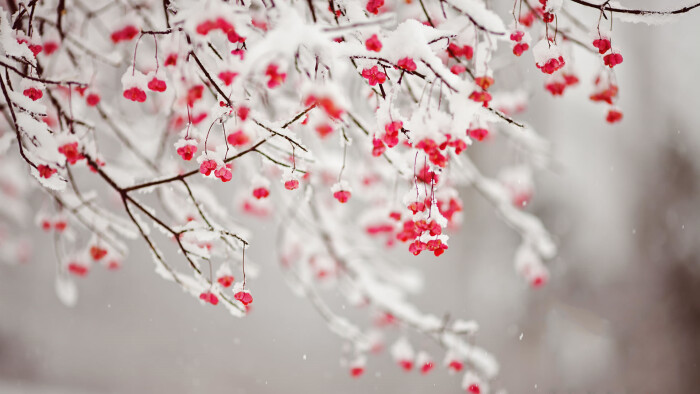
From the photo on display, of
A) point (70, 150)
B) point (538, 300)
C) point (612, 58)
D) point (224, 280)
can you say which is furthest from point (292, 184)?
point (538, 300)

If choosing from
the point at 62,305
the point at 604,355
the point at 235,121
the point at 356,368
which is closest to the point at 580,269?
the point at 604,355

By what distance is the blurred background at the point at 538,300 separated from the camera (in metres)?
6.37

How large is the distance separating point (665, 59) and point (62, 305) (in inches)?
384

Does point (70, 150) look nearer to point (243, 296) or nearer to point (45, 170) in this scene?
point (45, 170)

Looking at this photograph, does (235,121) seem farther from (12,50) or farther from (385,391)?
(385,391)

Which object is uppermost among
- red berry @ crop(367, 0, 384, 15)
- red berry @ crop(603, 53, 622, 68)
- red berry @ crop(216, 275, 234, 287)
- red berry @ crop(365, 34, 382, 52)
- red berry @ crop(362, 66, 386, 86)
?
red berry @ crop(603, 53, 622, 68)

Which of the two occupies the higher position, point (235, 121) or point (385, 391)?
point (385, 391)

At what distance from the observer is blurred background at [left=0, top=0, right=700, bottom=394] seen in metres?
6.37

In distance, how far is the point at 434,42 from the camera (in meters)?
1.74

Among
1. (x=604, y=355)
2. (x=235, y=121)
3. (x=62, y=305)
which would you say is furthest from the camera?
(x=62, y=305)

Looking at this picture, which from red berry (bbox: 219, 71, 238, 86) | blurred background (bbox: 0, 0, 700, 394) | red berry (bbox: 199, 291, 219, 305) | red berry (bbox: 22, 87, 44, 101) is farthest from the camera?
blurred background (bbox: 0, 0, 700, 394)

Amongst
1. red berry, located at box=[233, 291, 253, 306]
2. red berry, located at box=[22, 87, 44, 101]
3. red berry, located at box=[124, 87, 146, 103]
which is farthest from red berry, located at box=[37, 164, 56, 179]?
red berry, located at box=[233, 291, 253, 306]

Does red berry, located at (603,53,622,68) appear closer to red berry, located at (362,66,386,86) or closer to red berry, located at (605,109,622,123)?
red berry, located at (605,109,622,123)

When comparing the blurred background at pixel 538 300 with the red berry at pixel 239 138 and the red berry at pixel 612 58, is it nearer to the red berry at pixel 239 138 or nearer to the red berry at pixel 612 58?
the red berry at pixel 612 58
